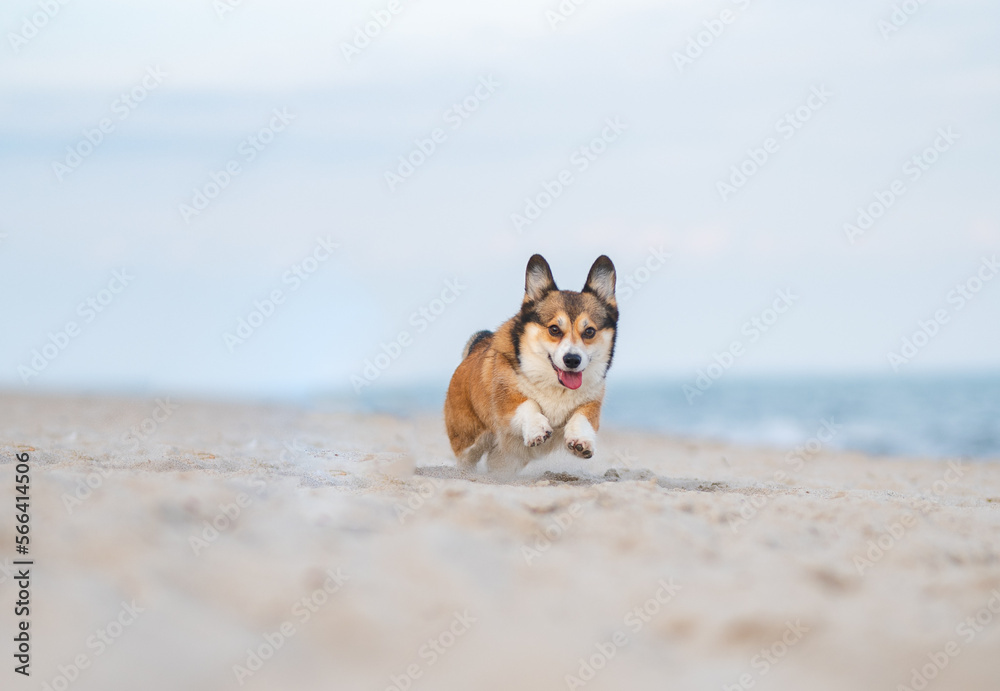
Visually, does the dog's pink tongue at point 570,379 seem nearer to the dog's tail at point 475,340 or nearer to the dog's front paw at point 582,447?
the dog's front paw at point 582,447

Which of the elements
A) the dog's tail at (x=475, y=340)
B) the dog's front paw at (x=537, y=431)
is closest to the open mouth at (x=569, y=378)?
the dog's front paw at (x=537, y=431)

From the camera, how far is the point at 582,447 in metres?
5.25

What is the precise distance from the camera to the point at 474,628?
258 cm

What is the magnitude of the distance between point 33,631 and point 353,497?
153 cm

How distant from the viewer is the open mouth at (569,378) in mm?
5684

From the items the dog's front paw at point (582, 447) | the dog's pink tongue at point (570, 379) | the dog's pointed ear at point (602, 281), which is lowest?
the dog's front paw at point (582, 447)

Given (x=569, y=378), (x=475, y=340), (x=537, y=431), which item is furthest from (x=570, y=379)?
(x=475, y=340)

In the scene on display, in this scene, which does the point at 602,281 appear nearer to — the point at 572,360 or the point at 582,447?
the point at 572,360

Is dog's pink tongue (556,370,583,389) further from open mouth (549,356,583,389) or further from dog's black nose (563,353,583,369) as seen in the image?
dog's black nose (563,353,583,369)

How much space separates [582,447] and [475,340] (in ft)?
6.94

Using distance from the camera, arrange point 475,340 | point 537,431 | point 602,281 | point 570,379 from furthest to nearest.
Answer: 1. point 475,340
2. point 602,281
3. point 570,379
4. point 537,431

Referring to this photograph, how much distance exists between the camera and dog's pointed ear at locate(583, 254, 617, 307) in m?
6.14

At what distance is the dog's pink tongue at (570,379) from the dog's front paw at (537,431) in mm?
283

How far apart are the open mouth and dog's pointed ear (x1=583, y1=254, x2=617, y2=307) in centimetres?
69
